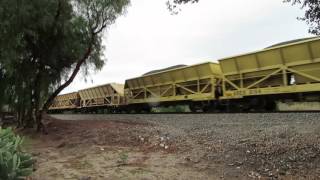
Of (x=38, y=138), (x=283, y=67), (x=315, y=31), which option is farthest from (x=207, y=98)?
(x=315, y=31)

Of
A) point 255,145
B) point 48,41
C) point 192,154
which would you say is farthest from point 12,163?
point 48,41

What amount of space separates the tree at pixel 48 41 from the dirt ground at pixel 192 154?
653cm

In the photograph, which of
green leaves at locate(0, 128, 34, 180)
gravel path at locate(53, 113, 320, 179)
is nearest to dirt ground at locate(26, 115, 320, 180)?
gravel path at locate(53, 113, 320, 179)

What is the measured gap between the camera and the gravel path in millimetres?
9711

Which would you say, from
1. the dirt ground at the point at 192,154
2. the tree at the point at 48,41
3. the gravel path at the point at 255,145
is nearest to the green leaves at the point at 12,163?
the dirt ground at the point at 192,154

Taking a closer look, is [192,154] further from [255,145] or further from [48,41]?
[48,41]

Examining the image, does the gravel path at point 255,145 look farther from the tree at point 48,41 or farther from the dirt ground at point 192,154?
the tree at point 48,41

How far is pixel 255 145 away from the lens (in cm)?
1137

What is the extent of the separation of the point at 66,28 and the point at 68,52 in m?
1.84

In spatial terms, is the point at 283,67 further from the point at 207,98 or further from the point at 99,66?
the point at 99,66

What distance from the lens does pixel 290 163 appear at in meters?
9.80

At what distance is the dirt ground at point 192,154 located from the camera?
988 cm

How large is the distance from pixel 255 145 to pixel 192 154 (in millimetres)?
1604

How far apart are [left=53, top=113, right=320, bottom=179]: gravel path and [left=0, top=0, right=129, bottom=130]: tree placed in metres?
7.66
